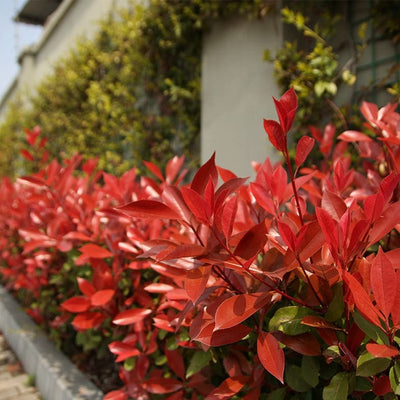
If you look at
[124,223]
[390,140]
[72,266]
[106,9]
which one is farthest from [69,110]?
[390,140]

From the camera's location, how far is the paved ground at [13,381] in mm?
2469

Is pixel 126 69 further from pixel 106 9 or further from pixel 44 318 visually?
pixel 44 318

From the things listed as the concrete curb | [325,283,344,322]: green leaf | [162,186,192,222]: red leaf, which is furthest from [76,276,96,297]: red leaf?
[325,283,344,322]: green leaf

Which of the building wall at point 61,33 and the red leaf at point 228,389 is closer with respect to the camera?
the red leaf at point 228,389

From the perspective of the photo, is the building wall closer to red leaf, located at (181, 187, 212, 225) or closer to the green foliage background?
the green foliage background

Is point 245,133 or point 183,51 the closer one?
point 245,133

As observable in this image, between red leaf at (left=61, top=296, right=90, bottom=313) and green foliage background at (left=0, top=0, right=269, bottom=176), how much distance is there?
2.43 metres

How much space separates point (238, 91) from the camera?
133 inches

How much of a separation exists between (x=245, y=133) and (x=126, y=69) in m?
2.17

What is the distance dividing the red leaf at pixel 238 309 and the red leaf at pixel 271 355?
0.30 ft

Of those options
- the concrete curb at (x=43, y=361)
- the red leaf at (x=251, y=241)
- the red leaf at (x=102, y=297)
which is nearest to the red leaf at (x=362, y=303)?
the red leaf at (x=251, y=241)

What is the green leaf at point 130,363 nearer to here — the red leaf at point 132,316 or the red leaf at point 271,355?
the red leaf at point 132,316

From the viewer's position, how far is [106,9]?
238 inches

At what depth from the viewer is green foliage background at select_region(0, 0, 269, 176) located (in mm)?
3904
